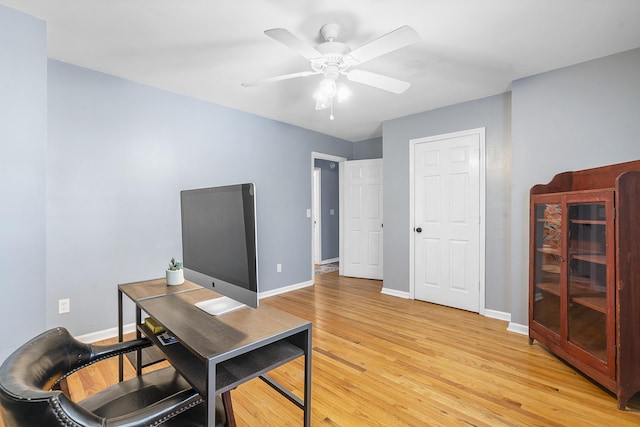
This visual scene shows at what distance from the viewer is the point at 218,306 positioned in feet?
4.73

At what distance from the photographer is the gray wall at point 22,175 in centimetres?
181

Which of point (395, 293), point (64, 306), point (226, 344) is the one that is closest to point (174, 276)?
point (226, 344)

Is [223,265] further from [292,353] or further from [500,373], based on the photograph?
[500,373]

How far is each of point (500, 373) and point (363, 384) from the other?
1037 millimetres

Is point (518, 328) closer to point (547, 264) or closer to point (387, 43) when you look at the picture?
point (547, 264)

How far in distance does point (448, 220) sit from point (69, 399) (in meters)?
3.65

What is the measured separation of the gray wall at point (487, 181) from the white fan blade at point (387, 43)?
7.02 feet

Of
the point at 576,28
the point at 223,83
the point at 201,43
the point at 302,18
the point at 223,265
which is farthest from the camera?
the point at 223,83

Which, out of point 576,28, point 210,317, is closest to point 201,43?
point 210,317

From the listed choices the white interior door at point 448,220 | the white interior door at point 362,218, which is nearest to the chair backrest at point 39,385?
the white interior door at point 448,220

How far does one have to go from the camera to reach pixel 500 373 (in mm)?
2135

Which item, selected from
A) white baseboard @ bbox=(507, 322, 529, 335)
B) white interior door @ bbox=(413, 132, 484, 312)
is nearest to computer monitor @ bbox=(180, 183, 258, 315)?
white baseboard @ bbox=(507, 322, 529, 335)

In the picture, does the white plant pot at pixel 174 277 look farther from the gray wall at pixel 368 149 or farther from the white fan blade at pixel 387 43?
the gray wall at pixel 368 149

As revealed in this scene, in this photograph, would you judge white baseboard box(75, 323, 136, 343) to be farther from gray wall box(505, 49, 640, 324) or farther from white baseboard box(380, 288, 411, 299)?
gray wall box(505, 49, 640, 324)
